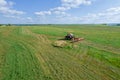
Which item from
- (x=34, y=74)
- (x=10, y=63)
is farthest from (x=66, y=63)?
(x=10, y=63)

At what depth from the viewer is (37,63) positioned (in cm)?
1418

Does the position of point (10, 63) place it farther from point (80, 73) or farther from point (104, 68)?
point (104, 68)

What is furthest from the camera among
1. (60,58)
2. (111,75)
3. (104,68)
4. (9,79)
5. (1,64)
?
(60,58)

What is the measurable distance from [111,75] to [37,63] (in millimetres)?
6575

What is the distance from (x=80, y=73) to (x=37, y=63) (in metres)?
4.45

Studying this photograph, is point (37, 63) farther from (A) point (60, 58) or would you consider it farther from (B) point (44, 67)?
(A) point (60, 58)

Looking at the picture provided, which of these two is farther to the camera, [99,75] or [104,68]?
[104,68]

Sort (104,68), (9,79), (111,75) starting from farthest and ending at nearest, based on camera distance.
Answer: (104,68), (111,75), (9,79)

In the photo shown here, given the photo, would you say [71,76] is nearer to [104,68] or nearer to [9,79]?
[104,68]

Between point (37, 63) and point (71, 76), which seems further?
point (37, 63)

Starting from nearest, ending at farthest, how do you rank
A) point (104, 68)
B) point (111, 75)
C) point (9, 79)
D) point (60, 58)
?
point (9, 79), point (111, 75), point (104, 68), point (60, 58)

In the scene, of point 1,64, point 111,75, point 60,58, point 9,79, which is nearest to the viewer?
point 9,79

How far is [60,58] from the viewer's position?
1592 centimetres

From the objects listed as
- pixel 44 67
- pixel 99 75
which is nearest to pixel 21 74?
pixel 44 67
